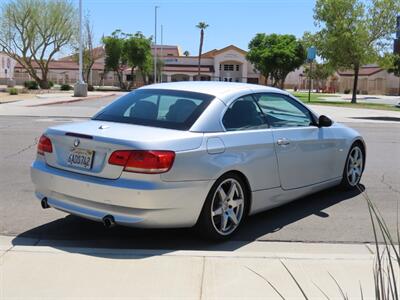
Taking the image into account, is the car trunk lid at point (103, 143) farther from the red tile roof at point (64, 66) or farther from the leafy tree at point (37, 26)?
the red tile roof at point (64, 66)

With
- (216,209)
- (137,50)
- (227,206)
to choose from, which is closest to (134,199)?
(216,209)

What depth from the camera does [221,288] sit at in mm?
4016

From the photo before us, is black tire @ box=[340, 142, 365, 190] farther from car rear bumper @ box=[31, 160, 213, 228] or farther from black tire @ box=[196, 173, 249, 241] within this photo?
car rear bumper @ box=[31, 160, 213, 228]

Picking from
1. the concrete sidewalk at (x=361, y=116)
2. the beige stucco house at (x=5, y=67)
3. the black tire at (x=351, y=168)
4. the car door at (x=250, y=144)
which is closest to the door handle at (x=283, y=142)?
the car door at (x=250, y=144)

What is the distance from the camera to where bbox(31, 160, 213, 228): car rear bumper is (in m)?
4.79

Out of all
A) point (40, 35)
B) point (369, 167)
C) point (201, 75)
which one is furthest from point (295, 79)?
point (369, 167)

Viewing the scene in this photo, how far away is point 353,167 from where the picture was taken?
7.71m

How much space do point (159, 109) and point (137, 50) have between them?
71708 mm

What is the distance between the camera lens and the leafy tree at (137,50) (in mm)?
75312

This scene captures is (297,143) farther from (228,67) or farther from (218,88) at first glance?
(228,67)

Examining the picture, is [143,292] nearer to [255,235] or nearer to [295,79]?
[255,235]

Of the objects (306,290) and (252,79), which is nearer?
(306,290)

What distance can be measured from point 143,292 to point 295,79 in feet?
387

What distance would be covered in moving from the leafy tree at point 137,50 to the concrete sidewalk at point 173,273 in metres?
72.2
